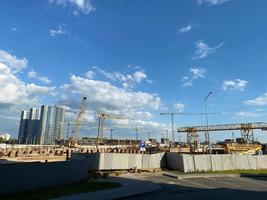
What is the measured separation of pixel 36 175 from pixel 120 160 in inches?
667

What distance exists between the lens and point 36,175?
803 inches

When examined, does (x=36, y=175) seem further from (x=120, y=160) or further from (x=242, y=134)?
(x=242, y=134)

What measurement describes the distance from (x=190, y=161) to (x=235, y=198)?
22.7 meters

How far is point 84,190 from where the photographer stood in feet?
67.3

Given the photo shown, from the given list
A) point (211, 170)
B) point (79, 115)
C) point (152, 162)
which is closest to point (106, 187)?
point (152, 162)

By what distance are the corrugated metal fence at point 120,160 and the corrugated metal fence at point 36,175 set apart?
6.45 meters

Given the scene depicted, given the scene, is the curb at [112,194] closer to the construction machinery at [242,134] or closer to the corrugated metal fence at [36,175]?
the corrugated metal fence at [36,175]

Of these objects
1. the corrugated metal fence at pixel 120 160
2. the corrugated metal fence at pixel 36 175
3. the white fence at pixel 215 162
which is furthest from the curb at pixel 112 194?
the white fence at pixel 215 162

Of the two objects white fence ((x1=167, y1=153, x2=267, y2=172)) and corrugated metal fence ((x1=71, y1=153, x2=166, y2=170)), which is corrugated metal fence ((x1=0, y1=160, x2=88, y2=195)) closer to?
corrugated metal fence ((x1=71, y1=153, x2=166, y2=170))

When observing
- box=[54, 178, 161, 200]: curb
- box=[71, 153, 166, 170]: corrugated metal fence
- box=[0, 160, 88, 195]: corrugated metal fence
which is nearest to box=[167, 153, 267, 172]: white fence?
box=[71, 153, 166, 170]: corrugated metal fence

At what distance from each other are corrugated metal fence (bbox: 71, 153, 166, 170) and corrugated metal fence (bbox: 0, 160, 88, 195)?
645 centimetres

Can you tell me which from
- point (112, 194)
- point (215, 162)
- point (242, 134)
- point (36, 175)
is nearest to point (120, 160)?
point (215, 162)

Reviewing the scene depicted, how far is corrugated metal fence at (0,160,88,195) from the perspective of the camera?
18375mm

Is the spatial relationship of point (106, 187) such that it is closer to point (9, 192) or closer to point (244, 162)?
point (9, 192)
